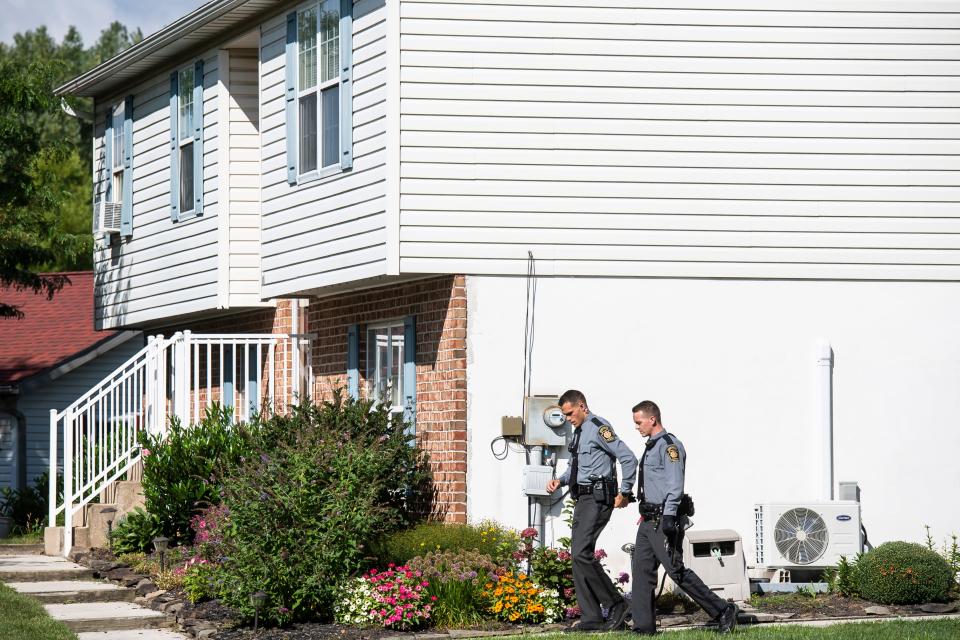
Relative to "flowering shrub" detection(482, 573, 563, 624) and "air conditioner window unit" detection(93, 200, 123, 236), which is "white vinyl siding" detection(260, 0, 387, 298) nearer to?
"flowering shrub" detection(482, 573, 563, 624)

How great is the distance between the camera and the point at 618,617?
432 inches

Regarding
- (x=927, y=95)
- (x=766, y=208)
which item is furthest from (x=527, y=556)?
(x=927, y=95)

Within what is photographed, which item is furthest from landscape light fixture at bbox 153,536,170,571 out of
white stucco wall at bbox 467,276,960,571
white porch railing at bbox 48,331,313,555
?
white stucco wall at bbox 467,276,960,571

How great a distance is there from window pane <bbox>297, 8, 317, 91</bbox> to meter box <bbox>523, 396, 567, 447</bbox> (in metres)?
4.58

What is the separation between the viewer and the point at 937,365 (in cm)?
1362

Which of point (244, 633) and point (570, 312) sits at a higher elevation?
point (570, 312)

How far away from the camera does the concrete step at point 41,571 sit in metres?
14.0

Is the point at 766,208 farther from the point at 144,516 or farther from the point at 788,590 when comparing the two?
the point at 144,516

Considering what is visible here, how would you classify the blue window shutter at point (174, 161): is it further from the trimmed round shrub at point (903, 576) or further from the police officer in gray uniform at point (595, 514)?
the trimmed round shrub at point (903, 576)

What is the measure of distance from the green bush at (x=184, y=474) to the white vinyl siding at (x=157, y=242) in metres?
3.24

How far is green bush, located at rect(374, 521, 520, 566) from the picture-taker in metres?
12.1

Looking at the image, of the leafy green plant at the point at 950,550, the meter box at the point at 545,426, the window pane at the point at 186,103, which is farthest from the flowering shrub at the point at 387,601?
the window pane at the point at 186,103

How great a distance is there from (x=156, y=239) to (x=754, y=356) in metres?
8.99

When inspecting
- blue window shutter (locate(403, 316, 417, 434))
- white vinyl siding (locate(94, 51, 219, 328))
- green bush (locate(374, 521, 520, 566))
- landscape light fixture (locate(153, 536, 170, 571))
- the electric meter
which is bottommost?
landscape light fixture (locate(153, 536, 170, 571))
